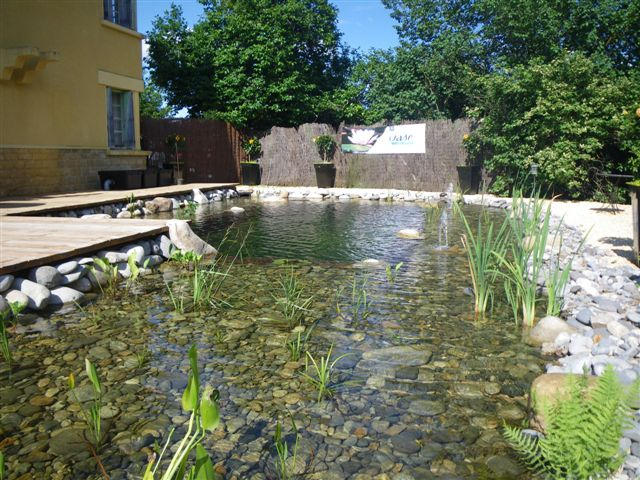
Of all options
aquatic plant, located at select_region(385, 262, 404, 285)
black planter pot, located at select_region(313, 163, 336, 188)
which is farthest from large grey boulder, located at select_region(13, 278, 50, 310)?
black planter pot, located at select_region(313, 163, 336, 188)

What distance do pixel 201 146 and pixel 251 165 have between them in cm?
160

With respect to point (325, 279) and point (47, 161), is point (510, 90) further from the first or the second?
point (47, 161)

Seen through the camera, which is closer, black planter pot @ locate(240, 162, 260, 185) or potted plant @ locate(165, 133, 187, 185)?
potted plant @ locate(165, 133, 187, 185)

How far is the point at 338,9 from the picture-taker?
67.6 feet

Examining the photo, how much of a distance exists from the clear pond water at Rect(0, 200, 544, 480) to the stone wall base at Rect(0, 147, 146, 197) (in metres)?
5.91

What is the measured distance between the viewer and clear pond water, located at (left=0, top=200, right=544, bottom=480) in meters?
2.17

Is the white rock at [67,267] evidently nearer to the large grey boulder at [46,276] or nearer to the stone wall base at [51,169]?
the large grey boulder at [46,276]

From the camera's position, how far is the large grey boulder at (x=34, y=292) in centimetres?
394

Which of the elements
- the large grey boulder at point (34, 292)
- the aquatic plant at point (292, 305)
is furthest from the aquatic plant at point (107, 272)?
the aquatic plant at point (292, 305)

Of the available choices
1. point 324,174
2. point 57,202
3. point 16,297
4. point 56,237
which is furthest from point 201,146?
point 16,297

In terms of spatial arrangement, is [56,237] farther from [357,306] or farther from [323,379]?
[323,379]

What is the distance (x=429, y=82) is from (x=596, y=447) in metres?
18.9

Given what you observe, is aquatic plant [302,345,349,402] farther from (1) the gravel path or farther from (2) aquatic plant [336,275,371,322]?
(1) the gravel path

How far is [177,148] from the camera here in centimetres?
1561
